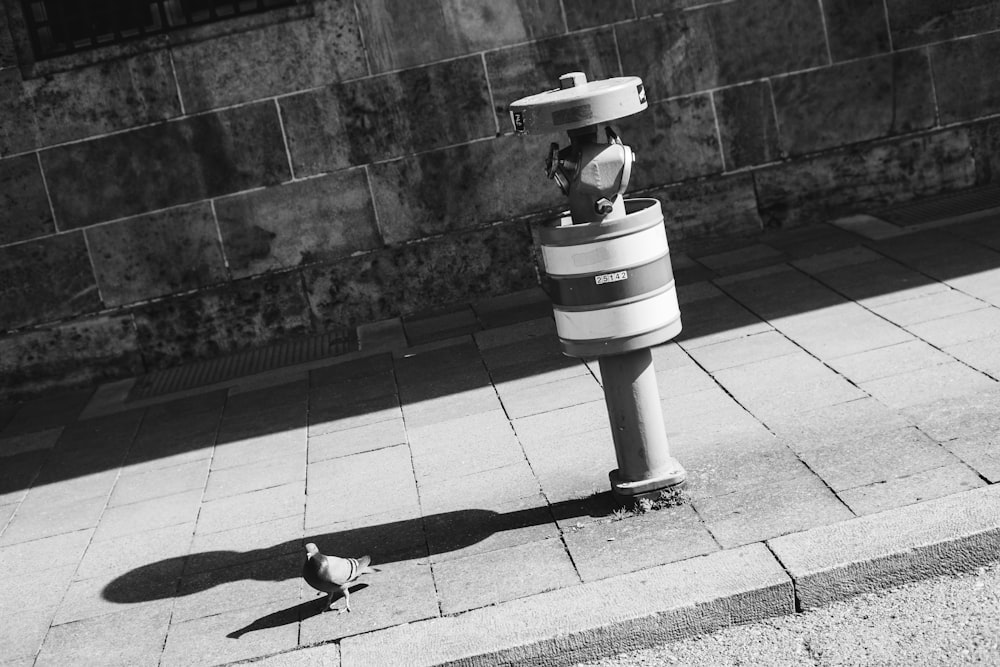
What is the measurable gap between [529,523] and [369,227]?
14.9 ft

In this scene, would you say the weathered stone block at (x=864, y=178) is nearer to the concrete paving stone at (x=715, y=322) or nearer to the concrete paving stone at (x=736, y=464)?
the concrete paving stone at (x=715, y=322)

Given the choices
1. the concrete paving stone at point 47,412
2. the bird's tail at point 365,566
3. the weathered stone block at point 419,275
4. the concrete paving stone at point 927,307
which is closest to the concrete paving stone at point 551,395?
the bird's tail at point 365,566

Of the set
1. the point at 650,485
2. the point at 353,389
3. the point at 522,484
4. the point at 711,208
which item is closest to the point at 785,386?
the point at 650,485

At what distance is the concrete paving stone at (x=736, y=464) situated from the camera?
536cm

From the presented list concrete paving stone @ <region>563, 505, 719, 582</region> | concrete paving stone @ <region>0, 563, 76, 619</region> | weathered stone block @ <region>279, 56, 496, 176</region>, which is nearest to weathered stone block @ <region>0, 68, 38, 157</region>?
weathered stone block @ <region>279, 56, 496, 176</region>

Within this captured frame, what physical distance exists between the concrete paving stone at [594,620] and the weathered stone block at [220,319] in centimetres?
518

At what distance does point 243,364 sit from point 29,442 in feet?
5.63

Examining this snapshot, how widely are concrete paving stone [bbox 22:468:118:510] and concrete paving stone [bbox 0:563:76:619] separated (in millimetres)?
955

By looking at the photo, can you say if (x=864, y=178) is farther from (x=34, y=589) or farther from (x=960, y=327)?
(x=34, y=589)

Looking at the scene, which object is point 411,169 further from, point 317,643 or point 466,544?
point 317,643

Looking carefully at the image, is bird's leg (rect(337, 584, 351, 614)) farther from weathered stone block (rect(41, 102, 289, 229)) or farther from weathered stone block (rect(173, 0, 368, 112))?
weathered stone block (rect(173, 0, 368, 112))

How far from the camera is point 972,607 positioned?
14.2 ft

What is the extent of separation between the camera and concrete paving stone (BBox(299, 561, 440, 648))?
15.5 ft

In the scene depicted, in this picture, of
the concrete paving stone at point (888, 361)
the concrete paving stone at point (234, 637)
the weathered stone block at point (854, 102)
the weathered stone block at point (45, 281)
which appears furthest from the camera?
the weathered stone block at point (854, 102)
